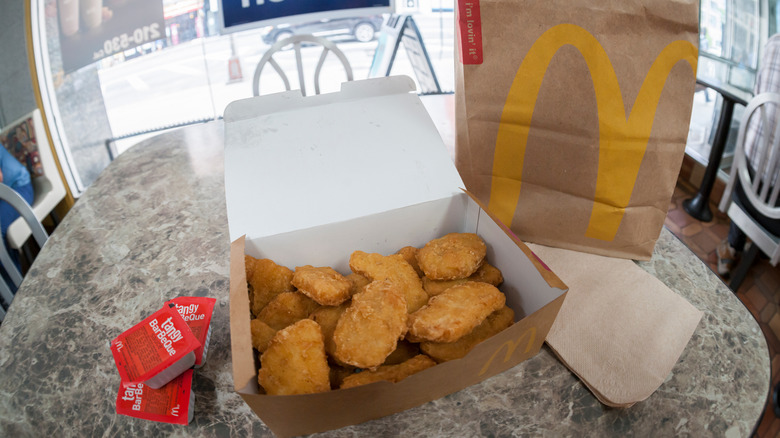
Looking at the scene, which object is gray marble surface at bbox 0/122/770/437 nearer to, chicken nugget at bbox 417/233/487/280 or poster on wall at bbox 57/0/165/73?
chicken nugget at bbox 417/233/487/280

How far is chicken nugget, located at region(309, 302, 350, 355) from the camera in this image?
0.79m

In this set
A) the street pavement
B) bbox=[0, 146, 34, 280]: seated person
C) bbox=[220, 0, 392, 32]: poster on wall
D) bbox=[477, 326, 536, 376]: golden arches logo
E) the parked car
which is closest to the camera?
bbox=[477, 326, 536, 376]: golden arches logo

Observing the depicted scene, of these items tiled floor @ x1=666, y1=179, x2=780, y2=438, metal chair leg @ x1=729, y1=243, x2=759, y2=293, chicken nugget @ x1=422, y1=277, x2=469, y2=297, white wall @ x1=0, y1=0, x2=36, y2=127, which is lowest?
tiled floor @ x1=666, y1=179, x2=780, y2=438

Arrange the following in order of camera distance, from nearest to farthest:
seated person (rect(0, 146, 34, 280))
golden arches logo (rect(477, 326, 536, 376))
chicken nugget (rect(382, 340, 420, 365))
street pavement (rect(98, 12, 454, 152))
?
golden arches logo (rect(477, 326, 536, 376)) → chicken nugget (rect(382, 340, 420, 365)) → seated person (rect(0, 146, 34, 280)) → street pavement (rect(98, 12, 454, 152))

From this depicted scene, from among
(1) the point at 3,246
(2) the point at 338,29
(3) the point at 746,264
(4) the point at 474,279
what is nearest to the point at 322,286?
(4) the point at 474,279

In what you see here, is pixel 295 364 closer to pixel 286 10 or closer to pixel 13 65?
pixel 13 65

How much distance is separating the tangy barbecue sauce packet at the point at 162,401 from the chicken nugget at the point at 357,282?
0.30 m

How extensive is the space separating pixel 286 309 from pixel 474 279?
13.7 inches

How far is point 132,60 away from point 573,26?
2804mm

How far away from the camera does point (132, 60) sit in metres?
2.84

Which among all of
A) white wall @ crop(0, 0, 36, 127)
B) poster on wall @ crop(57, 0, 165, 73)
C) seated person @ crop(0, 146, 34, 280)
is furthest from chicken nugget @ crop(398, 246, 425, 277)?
poster on wall @ crop(57, 0, 165, 73)

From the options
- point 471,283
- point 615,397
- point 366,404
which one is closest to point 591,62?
point 471,283

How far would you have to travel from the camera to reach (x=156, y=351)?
730mm

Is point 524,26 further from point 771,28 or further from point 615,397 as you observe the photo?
point 771,28
